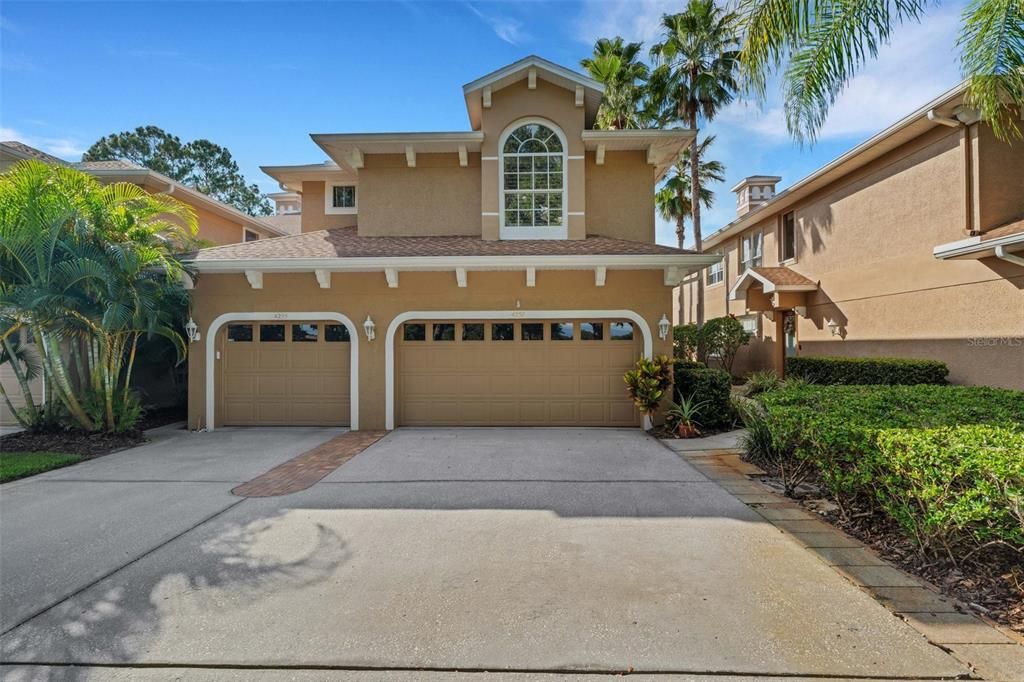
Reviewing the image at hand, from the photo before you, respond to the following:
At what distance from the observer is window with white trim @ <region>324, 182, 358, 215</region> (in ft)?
43.4

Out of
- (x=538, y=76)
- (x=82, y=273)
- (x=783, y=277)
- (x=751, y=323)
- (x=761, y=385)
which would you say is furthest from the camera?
(x=751, y=323)

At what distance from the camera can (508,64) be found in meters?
10.1

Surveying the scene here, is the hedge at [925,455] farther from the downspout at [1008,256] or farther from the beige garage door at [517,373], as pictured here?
the beige garage door at [517,373]

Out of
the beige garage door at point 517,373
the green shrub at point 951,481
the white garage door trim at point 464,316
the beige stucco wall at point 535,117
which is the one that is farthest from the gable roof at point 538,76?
the green shrub at point 951,481

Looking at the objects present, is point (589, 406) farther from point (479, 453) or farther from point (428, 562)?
point (428, 562)

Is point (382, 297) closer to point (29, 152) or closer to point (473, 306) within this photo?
point (473, 306)

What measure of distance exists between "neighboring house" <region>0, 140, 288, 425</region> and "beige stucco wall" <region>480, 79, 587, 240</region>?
726cm

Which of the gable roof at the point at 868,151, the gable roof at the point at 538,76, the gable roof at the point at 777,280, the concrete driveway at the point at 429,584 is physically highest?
the gable roof at the point at 538,76

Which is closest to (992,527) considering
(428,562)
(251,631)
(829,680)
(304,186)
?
(829,680)

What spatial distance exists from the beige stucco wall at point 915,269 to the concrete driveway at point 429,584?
24.4 feet

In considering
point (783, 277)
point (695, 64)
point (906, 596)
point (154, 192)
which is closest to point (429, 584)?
point (906, 596)

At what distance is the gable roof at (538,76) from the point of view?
10133mm

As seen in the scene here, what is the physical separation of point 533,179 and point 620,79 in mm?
8827

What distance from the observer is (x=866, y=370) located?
35.6 feet
